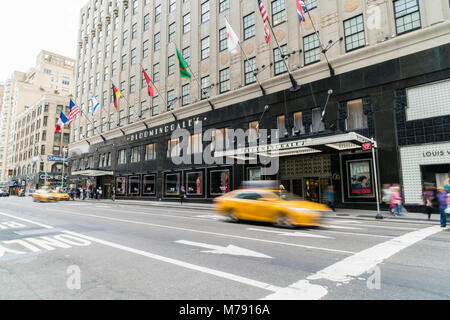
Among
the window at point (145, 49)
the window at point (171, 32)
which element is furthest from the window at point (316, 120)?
the window at point (145, 49)

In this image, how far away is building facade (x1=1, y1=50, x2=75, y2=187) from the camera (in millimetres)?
66938

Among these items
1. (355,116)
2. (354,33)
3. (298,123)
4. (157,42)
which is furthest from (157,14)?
(355,116)

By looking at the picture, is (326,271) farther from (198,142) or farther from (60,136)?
(60,136)

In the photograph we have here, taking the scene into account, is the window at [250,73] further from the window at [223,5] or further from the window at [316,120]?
the window at [223,5]

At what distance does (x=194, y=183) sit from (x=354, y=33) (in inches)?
732

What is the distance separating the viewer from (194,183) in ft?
87.8

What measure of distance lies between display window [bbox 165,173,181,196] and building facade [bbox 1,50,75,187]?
4358 cm

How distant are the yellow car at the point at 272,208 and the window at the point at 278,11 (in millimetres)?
17232

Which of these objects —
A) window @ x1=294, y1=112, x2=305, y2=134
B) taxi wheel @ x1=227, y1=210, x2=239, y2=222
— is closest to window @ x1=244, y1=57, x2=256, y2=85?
window @ x1=294, y1=112, x2=305, y2=134

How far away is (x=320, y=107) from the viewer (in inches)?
758

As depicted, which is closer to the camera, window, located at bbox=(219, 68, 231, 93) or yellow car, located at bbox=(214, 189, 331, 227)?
yellow car, located at bbox=(214, 189, 331, 227)

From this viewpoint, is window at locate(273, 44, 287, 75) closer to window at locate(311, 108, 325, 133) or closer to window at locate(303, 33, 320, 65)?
window at locate(303, 33, 320, 65)

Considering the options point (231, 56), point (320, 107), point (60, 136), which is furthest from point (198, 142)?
point (60, 136)
